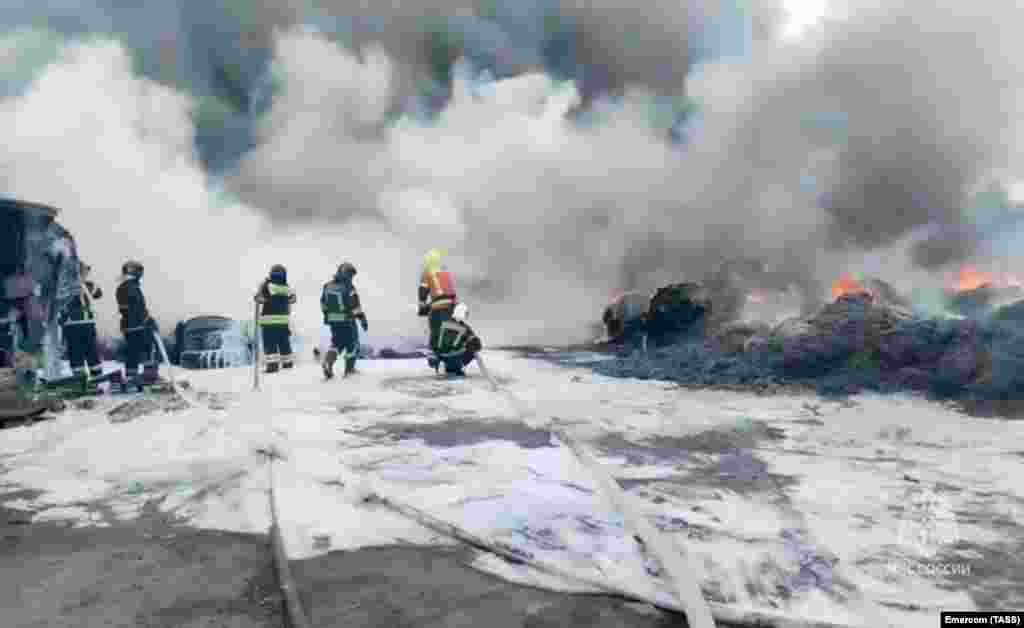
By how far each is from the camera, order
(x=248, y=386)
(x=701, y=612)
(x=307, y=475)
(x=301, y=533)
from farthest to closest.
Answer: (x=248, y=386) → (x=307, y=475) → (x=301, y=533) → (x=701, y=612)

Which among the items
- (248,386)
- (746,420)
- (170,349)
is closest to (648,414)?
(746,420)

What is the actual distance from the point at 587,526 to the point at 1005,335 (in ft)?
24.2

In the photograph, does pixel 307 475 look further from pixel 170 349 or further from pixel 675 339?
pixel 170 349

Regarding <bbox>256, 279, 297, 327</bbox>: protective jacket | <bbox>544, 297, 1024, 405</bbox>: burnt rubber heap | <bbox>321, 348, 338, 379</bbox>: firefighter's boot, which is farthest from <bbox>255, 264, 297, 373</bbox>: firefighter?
<bbox>544, 297, 1024, 405</bbox>: burnt rubber heap

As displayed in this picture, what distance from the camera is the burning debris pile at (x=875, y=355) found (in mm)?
7595

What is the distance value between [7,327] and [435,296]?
7023 millimetres

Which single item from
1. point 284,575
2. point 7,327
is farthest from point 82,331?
point 284,575

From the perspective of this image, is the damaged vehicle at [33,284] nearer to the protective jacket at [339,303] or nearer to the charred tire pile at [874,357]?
the protective jacket at [339,303]

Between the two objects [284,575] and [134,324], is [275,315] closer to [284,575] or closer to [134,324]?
[134,324]

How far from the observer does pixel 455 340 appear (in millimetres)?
10305

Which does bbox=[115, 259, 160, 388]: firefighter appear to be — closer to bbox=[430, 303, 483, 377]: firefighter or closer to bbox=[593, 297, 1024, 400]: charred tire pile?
bbox=[430, 303, 483, 377]: firefighter

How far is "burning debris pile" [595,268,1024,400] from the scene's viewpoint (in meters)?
7.59

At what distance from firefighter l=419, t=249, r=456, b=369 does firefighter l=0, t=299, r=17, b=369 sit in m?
6.67

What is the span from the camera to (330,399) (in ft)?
26.8
